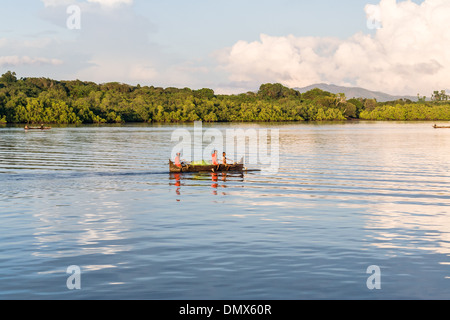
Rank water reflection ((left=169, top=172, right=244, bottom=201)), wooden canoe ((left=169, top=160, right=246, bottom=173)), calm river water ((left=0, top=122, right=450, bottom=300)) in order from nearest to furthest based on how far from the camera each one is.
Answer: calm river water ((left=0, top=122, right=450, bottom=300)) → water reflection ((left=169, top=172, right=244, bottom=201)) → wooden canoe ((left=169, top=160, right=246, bottom=173))

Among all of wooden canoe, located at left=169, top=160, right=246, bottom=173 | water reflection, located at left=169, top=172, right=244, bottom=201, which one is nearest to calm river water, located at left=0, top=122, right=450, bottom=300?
water reflection, located at left=169, top=172, right=244, bottom=201

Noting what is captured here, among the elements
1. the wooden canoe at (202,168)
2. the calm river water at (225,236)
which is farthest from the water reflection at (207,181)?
the wooden canoe at (202,168)

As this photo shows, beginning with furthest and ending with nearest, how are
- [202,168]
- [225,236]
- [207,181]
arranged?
[202,168] → [207,181] → [225,236]

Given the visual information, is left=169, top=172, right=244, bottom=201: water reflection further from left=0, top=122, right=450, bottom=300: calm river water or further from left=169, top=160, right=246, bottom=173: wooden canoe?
left=169, top=160, right=246, bottom=173: wooden canoe

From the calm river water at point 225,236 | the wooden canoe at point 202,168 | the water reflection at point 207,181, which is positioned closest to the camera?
the calm river water at point 225,236

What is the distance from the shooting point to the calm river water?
18594mm

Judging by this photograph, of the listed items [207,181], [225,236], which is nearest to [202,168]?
[207,181]

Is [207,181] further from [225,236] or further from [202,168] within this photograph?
[225,236]

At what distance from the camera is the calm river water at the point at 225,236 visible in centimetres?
1859

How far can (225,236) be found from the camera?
85.3 ft

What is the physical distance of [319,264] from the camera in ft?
69.0

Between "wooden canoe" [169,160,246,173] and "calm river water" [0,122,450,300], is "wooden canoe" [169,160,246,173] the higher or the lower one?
the higher one

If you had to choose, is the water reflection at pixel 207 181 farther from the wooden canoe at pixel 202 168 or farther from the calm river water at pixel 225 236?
the wooden canoe at pixel 202 168
